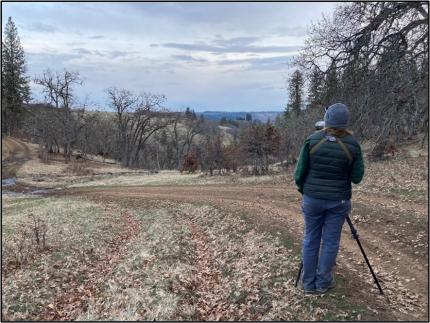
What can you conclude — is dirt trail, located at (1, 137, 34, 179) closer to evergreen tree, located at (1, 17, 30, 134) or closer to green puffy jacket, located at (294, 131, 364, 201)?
evergreen tree, located at (1, 17, 30, 134)

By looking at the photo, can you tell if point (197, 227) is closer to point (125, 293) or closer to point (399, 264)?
point (125, 293)

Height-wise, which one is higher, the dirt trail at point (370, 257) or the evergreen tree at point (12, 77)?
the evergreen tree at point (12, 77)

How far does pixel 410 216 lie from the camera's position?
12.9 m

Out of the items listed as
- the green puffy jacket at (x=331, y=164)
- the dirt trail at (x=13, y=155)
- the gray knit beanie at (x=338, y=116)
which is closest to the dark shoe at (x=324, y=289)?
the green puffy jacket at (x=331, y=164)

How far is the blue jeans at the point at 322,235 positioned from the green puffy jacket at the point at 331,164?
141 millimetres

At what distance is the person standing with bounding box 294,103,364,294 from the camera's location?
6652mm

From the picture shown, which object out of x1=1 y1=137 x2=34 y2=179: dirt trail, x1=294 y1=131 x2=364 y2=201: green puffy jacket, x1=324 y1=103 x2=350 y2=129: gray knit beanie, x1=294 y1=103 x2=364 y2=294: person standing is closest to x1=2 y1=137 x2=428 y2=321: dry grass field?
x1=294 y1=103 x2=364 y2=294: person standing

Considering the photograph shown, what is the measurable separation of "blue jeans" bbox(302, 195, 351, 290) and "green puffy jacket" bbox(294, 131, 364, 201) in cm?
14

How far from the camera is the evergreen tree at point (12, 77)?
275 feet

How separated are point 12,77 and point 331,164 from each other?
8980cm

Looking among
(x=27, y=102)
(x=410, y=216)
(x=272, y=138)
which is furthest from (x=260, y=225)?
(x=27, y=102)

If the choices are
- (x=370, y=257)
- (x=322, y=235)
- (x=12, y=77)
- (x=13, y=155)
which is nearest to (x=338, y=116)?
(x=322, y=235)

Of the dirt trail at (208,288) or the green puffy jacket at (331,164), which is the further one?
the dirt trail at (208,288)

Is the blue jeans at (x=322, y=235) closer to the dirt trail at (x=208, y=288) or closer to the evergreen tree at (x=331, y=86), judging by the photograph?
the dirt trail at (x=208, y=288)
